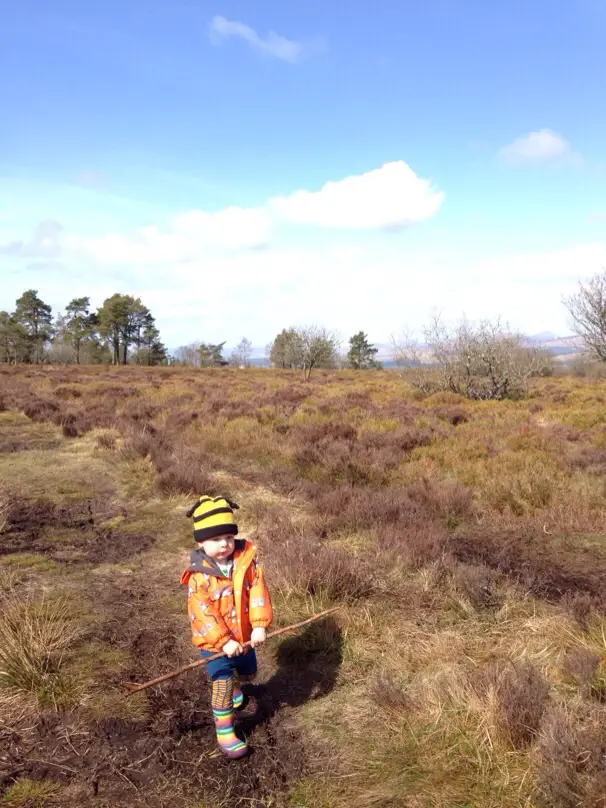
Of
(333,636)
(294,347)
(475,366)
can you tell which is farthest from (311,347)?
(333,636)

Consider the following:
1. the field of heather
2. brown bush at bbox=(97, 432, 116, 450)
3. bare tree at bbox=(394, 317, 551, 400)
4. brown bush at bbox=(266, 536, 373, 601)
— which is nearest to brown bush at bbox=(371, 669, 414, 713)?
the field of heather

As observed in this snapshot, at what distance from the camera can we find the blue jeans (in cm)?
259

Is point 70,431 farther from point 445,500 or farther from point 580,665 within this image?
point 580,665

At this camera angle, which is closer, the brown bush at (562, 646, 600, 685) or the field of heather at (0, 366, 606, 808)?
the field of heather at (0, 366, 606, 808)

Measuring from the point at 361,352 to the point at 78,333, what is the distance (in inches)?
1398

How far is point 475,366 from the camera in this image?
63.3 ft

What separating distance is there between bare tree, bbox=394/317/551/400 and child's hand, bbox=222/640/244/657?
1781 cm

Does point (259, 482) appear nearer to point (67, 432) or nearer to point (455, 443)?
point (455, 443)

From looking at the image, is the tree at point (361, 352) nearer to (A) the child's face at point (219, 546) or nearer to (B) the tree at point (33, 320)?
(B) the tree at point (33, 320)

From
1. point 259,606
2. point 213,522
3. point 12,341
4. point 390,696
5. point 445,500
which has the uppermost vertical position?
point 12,341

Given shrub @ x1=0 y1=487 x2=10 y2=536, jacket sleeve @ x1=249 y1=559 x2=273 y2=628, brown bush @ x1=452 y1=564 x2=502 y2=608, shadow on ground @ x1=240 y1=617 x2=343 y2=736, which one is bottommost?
shadow on ground @ x1=240 y1=617 x2=343 y2=736

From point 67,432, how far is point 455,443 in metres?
8.46

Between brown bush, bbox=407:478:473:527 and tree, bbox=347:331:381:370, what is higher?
tree, bbox=347:331:381:370

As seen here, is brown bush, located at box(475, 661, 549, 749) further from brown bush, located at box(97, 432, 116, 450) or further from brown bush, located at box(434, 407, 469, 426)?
brown bush, located at box(434, 407, 469, 426)
